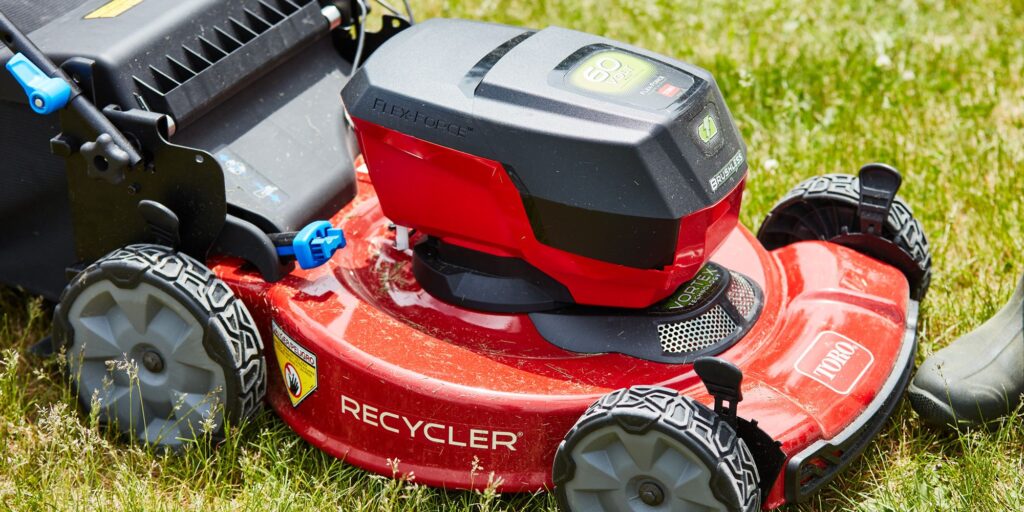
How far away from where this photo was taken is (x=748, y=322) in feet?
7.77

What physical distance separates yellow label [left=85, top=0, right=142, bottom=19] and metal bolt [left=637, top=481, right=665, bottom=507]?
1384 millimetres

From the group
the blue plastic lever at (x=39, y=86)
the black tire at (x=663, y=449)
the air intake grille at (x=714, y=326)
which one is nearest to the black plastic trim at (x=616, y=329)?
the air intake grille at (x=714, y=326)

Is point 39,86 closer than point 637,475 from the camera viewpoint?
No

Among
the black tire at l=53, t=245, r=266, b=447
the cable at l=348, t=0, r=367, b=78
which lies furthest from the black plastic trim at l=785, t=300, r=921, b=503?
the cable at l=348, t=0, r=367, b=78

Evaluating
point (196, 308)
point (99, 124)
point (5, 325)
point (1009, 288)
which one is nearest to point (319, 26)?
point (99, 124)

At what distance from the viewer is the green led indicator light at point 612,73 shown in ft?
6.97

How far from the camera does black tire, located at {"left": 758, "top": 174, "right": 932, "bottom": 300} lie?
2605mm

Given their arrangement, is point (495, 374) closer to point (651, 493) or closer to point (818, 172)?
point (651, 493)

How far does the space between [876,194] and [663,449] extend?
3.03 feet

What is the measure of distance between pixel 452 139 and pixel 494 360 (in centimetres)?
41

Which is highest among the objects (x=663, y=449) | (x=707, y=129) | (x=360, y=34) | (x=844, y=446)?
(x=707, y=129)

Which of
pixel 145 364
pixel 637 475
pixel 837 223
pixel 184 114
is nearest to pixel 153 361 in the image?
pixel 145 364

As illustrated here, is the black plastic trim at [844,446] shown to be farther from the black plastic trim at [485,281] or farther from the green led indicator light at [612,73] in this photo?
the green led indicator light at [612,73]

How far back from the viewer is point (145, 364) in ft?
7.64
